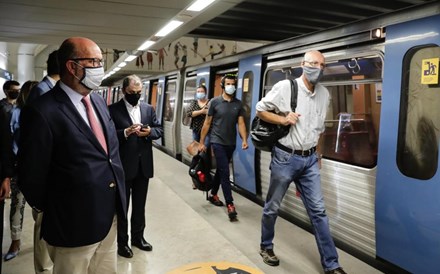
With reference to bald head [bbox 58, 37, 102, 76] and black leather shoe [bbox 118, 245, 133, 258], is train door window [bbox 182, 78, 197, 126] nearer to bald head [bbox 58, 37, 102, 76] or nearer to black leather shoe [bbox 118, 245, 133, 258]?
black leather shoe [bbox 118, 245, 133, 258]

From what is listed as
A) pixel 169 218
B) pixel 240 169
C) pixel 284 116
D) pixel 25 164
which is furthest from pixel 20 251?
pixel 240 169

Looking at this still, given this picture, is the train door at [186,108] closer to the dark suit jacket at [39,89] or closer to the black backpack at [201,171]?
the black backpack at [201,171]

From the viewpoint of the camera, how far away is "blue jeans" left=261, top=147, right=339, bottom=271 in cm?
291

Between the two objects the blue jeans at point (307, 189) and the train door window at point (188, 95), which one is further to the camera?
the train door window at point (188, 95)

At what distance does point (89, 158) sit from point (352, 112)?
3.17m

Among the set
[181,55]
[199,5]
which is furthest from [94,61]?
[181,55]

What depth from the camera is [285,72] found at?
458 cm

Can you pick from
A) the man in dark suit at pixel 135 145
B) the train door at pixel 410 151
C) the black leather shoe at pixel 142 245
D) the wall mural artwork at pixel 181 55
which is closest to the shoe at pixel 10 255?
the man in dark suit at pixel 135 145

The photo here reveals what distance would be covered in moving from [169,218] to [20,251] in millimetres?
1630

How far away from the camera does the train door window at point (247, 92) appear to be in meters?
5.17

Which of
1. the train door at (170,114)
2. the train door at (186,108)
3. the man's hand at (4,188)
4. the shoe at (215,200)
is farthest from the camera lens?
the train door at (170,114)

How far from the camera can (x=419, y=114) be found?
2742mm

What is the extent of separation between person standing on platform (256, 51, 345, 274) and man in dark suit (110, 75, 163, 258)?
1080 mm

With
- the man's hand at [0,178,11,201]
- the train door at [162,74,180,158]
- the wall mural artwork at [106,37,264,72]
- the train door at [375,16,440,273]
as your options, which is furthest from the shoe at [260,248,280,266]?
the wall mural artwork at [106,37,264,72]
